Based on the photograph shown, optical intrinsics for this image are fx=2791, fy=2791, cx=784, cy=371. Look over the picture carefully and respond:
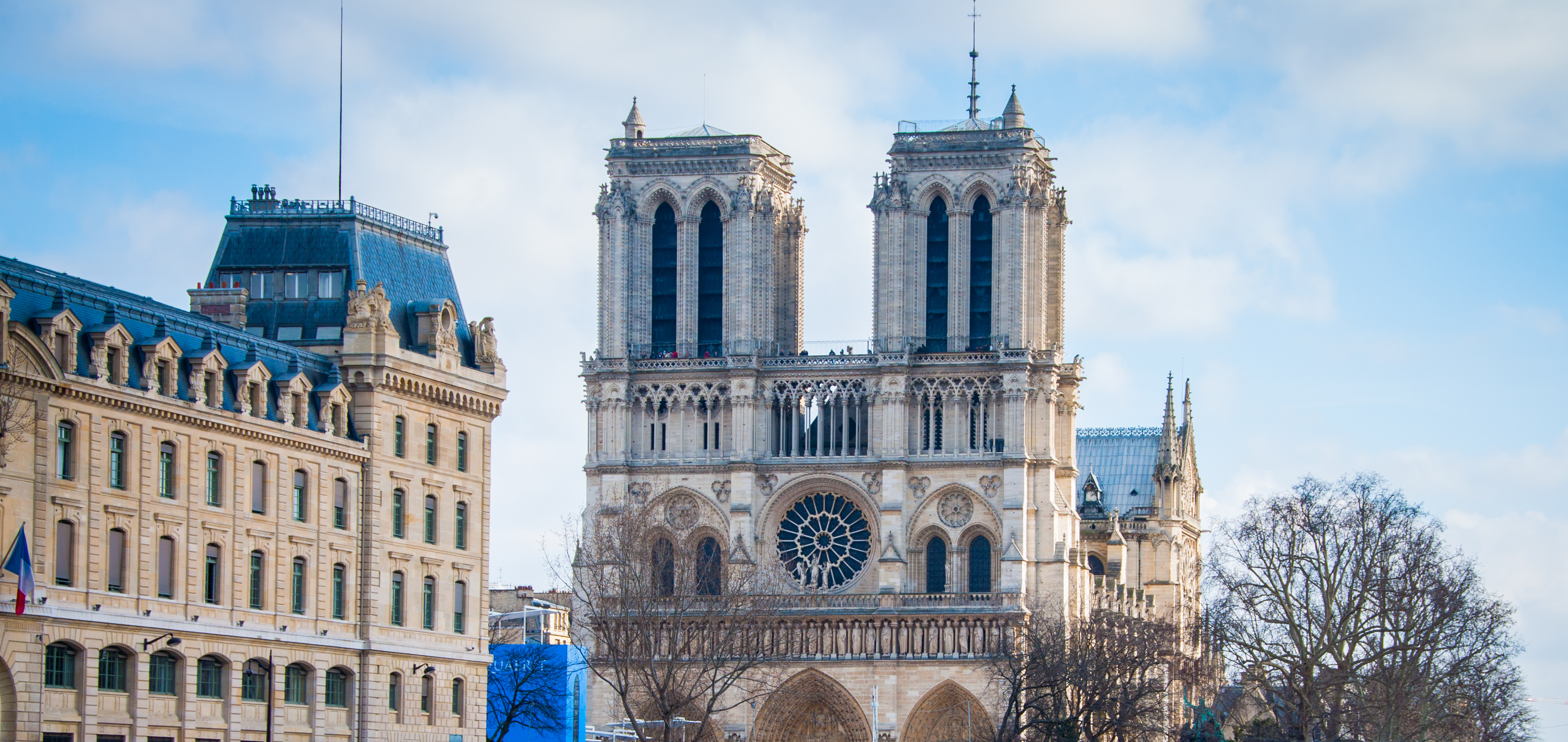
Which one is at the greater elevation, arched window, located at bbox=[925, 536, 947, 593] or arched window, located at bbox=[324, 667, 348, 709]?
arched window, located at bbox=[925, 536, 947, 593]

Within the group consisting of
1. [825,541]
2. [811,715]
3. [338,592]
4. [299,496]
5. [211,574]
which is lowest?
[811,715]

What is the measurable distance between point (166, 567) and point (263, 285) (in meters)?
14.5

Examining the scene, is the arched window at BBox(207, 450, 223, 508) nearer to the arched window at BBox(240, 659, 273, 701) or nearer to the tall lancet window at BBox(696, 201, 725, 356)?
the arched window at BBox(240, 659, 273, 701)

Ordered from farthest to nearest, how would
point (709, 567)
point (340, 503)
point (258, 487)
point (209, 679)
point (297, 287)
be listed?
point (709, 567) < point (297, 287) < point (340, 503) < point (258, 487) < point (209, 679)

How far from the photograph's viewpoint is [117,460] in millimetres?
64062

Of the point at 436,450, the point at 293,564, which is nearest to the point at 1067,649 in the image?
the point at 436,450

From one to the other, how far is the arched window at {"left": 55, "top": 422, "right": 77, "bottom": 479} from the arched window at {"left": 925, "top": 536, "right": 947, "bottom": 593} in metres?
64.1

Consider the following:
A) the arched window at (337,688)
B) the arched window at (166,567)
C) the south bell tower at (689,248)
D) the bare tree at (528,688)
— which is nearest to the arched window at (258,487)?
the arched window at (166,567)

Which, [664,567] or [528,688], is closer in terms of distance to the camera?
[528,688]

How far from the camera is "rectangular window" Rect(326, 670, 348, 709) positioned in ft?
238

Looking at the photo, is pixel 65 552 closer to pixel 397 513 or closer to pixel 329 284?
pixel 397 513

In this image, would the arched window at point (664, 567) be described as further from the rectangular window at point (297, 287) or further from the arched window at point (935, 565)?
the rectangular window at point (297, 287)

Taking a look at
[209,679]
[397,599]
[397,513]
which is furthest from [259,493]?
[397,599]

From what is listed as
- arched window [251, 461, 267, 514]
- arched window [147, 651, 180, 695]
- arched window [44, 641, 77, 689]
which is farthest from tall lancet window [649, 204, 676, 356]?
arched window [44, 641, 77, 689]
